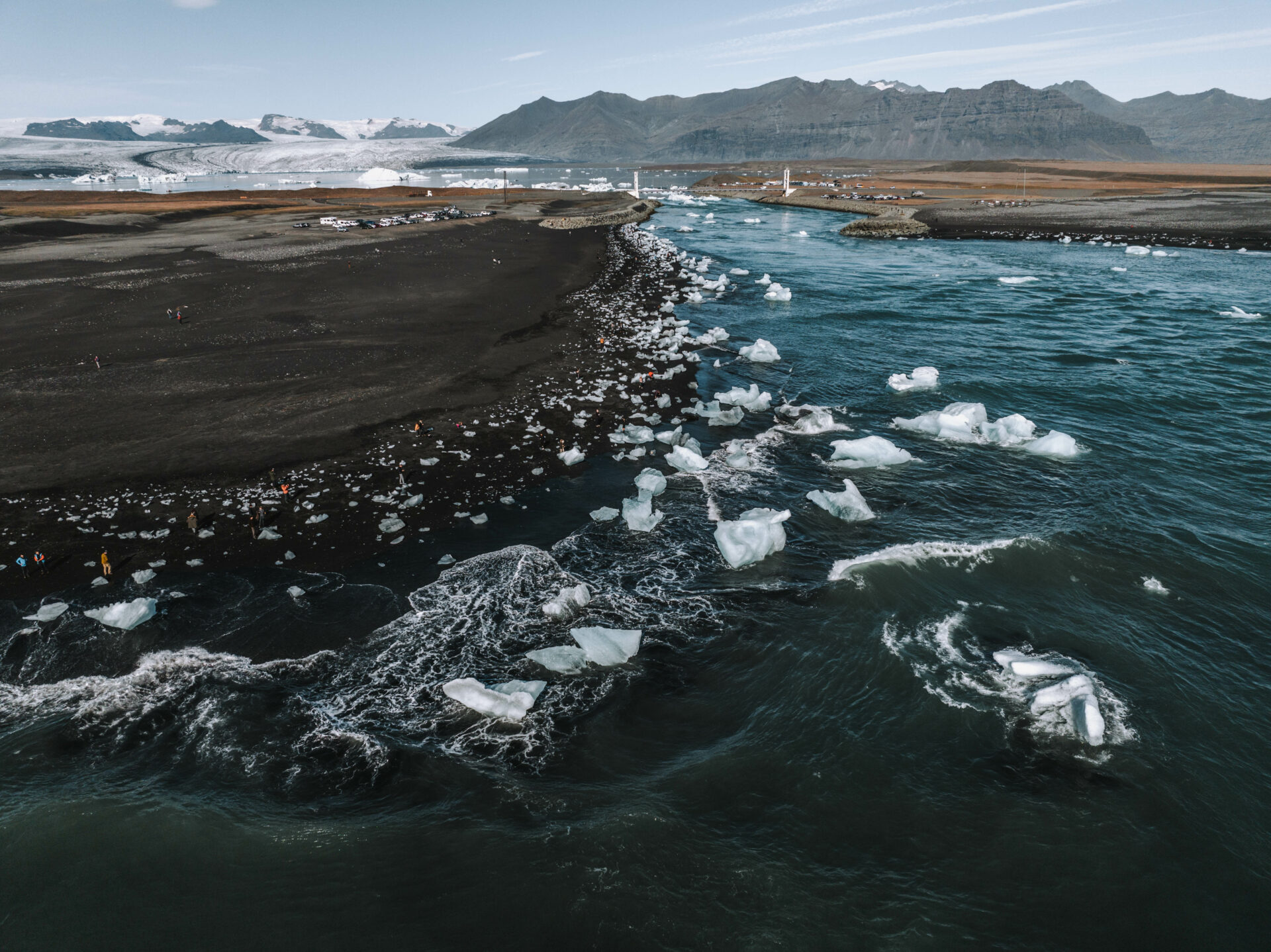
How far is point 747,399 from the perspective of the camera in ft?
65.6

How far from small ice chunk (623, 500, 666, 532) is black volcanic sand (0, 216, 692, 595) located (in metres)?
3.01

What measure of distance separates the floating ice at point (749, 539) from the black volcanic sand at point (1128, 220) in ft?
201

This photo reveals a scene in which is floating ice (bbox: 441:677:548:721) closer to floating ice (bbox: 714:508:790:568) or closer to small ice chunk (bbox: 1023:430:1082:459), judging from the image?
floating ice (bbox: 714:508:790:568)

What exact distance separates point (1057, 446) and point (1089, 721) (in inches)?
413

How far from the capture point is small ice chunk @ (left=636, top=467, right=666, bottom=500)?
1460 centimetres

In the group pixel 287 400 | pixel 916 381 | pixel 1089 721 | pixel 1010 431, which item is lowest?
pixel 1089 721

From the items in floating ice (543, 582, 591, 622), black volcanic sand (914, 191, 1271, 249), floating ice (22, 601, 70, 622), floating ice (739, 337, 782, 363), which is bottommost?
floating ice (543, 582, 591, 622)

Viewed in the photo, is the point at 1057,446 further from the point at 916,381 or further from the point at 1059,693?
the point at 1059,693

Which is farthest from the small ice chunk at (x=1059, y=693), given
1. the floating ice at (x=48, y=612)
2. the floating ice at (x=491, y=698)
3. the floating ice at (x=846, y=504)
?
the floating ice at (x=48, y=612)

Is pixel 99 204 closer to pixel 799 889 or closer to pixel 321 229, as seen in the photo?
pixel 321 229

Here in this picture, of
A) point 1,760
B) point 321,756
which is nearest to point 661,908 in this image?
point 321,756

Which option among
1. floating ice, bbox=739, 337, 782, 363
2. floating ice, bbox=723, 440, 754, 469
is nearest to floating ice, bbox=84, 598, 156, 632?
floating ice, bbox=723, 440, 754, 469

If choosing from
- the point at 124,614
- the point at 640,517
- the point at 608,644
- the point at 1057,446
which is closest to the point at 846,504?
the point at 640,517

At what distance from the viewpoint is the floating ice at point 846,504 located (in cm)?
1377
